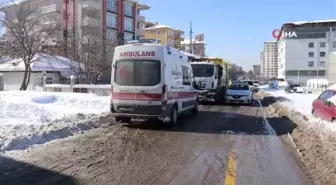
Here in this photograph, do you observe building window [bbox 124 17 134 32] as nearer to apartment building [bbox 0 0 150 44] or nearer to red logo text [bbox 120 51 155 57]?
apartment building [bbox 0 0 150 44]

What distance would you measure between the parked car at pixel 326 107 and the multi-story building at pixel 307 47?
96.4 metres

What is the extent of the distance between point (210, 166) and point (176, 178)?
1.14m

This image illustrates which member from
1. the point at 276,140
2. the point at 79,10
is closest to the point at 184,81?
the point at 276,140

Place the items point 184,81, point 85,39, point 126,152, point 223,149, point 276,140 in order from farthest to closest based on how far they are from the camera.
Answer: point 85,39, point 184,81, point 276,140, point 223,149, point 126,152

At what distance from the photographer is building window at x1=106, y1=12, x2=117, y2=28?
64.2 m

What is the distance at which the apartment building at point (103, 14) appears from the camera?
57731mm

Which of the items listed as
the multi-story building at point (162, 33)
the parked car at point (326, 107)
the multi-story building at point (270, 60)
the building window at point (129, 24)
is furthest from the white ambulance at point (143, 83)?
the multi-story building at point (270, 60)

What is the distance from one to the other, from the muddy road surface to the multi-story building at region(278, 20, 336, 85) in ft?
337

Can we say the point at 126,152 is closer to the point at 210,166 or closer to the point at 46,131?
the point at 210,166

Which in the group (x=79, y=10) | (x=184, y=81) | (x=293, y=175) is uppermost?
(x=79, y=10)

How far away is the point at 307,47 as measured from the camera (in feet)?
355

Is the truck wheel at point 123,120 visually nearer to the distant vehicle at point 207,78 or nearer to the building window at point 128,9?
the distant vehicle at point 207,78

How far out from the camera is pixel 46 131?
940 cm

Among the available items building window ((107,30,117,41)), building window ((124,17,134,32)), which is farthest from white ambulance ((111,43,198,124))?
building window ((124,17,134,32))
